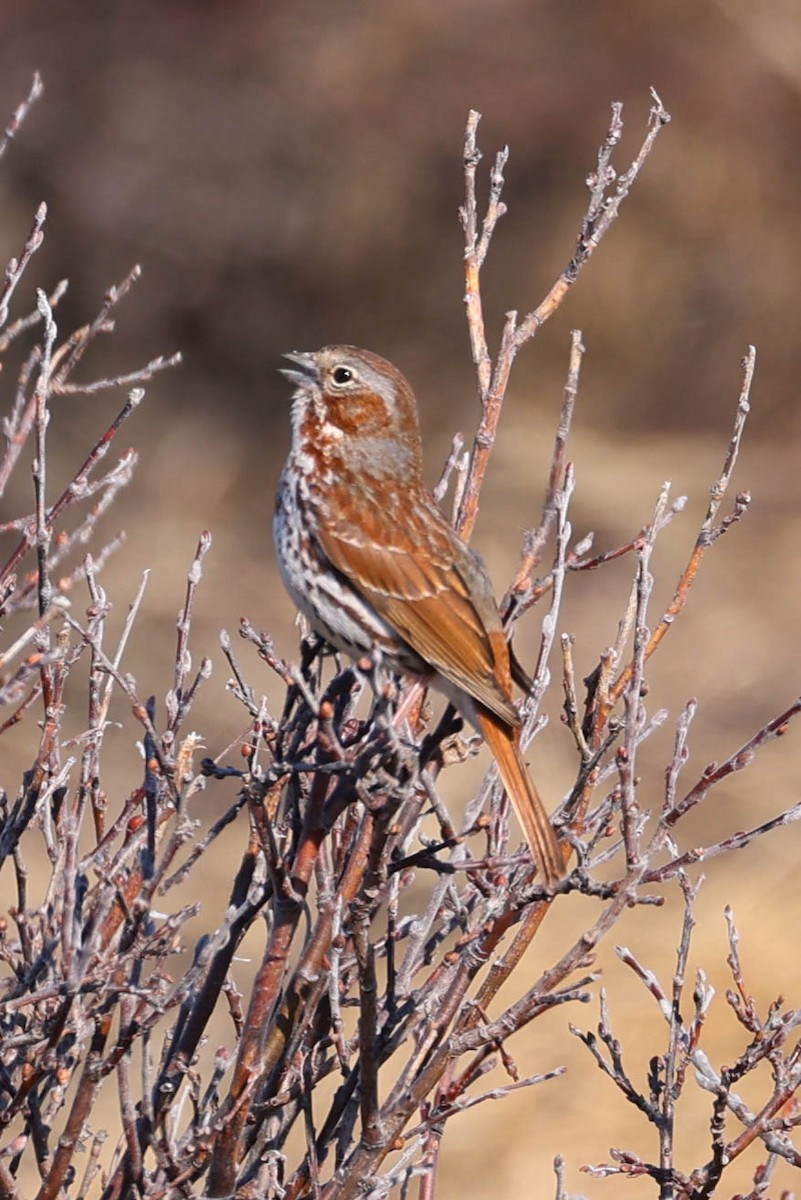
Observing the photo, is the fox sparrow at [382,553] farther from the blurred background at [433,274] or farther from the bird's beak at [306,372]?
the blurred background at [433,274]

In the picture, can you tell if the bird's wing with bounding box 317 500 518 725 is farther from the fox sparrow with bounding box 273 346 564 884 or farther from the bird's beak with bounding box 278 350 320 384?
the bird's beak with bounding box 278 350 320 384

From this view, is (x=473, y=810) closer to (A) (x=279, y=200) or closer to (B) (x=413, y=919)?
(B) (x=413, y=919)

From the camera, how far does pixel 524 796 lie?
240 centimetres

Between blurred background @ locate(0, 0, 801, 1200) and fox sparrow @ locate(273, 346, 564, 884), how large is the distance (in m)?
3.48

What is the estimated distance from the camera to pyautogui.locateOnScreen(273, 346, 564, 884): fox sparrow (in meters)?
2.61

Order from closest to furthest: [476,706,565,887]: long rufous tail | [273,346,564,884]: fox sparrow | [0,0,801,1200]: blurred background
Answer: [476,706,565,887]: long rufous tail
[273,346,564,884]: fox sparrow
[0,0,801,1200]: blurred background

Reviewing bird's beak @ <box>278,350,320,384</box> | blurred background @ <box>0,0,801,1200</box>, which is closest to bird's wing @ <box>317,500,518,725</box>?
bird's beak @ <box>278,350,320,384</box>

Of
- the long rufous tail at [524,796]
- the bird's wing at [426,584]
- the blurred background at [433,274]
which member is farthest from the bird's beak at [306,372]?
the blurred background at [433,274]

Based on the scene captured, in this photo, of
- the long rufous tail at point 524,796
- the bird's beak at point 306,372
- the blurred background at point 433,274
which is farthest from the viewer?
the blurred background at point 433,274

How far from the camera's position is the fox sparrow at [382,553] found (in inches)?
103

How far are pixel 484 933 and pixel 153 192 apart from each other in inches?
197

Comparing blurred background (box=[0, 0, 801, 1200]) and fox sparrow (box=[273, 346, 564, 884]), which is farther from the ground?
blurred background (box=[0, 0, 801, 1200])

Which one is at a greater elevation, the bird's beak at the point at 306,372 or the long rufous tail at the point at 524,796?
the bird's beak at the point at 306,372

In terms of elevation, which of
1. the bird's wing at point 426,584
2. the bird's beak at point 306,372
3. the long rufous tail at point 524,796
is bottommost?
the long rufous tail at point 524,796
